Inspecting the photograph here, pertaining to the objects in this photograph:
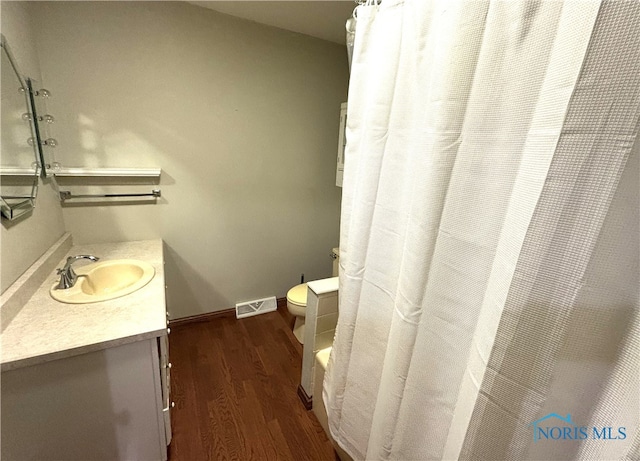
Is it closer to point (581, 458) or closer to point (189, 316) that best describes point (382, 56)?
point (581, 458)

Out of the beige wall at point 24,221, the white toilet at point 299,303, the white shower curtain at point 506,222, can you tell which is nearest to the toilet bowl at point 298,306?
the white toilet at point 299,303

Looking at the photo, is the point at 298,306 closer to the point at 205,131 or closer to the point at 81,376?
the point at 81,376

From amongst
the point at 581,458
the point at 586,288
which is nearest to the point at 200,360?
the point at 581,458

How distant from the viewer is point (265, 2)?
1.62m

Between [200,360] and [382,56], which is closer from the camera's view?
[382,56]

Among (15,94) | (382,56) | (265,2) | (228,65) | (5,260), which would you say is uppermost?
(265,2)

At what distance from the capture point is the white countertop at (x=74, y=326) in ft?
2.93

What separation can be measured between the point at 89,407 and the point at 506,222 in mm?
1549

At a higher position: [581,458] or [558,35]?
[558,35]

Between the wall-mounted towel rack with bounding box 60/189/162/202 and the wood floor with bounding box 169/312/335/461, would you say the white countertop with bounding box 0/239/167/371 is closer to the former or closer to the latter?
the wall-mounted towel rack with bounding box 60/189/162/202

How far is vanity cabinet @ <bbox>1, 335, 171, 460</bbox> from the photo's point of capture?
2.99ft

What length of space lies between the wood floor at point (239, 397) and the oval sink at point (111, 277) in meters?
0.74

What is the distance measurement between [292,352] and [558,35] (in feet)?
7.03

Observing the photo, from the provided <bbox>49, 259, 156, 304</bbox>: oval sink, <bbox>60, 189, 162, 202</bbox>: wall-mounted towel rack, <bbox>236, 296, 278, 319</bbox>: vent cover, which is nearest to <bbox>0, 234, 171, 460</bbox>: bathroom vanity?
<bbox>49, 259, 156, 304</bbox>: oval sink
